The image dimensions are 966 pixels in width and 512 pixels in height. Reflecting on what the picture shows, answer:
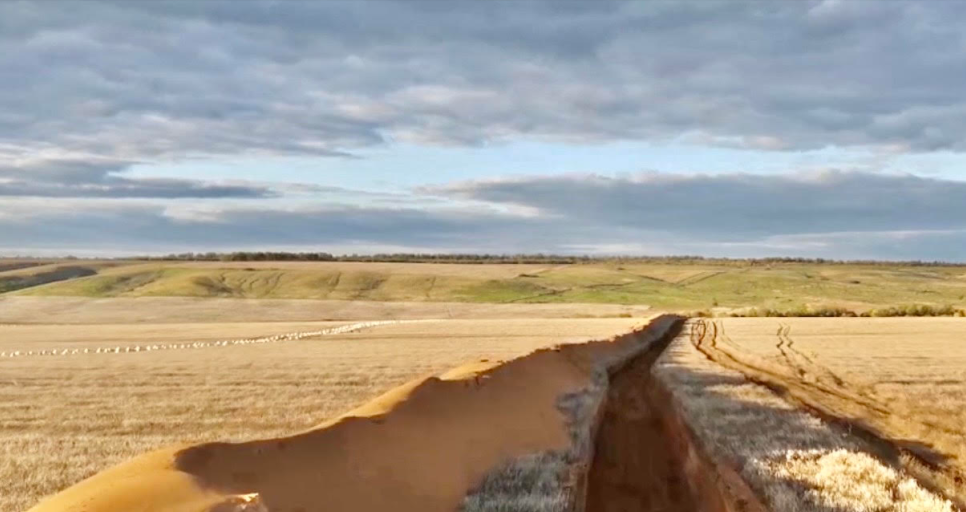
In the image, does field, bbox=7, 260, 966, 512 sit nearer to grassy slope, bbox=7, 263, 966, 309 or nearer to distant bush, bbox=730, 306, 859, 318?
distant bush, bbox=730, 306, 859, 318

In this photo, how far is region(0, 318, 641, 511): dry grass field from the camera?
15.5 meters

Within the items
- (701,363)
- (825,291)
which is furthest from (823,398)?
(825,291)

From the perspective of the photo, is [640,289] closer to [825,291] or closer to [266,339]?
[825,291]

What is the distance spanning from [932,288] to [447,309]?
81368 mm

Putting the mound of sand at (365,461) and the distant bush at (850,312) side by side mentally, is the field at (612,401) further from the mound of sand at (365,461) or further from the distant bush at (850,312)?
the distant bush at (850,312)

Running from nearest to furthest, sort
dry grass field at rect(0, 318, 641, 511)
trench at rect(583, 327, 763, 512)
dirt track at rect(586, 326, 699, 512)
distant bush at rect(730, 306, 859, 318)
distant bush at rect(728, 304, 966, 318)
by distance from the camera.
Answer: trench at rect(583, 327, 763, 512), dirt track at rect(586, 326, 699, 512), dry grass field at rect(0, 318, 641, 511), distant bush at rect(730, 306, 859, 318), distant bush at rect(728, 304, 966, 318)

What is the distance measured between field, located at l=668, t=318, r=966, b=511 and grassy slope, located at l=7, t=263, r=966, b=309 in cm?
7252

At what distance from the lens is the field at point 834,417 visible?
12.7 metres

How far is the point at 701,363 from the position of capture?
33.7 m

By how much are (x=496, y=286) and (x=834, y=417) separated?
109 meters

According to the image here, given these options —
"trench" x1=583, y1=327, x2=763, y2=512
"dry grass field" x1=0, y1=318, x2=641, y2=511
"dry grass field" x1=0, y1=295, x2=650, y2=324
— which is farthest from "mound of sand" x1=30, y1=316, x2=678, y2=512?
"dry grass field" x1=0, y1=295, x2=650, y2=324

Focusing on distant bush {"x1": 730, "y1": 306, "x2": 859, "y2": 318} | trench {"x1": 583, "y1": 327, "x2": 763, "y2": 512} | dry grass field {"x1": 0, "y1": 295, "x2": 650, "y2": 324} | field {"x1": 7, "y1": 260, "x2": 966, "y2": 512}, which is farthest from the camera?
dry grass field {"x1": 0, "y1": 295, "x2": 650, "y2": 324}

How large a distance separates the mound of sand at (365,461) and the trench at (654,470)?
104 cm

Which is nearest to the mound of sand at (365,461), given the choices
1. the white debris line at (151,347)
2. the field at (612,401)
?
the field at (612,401)
